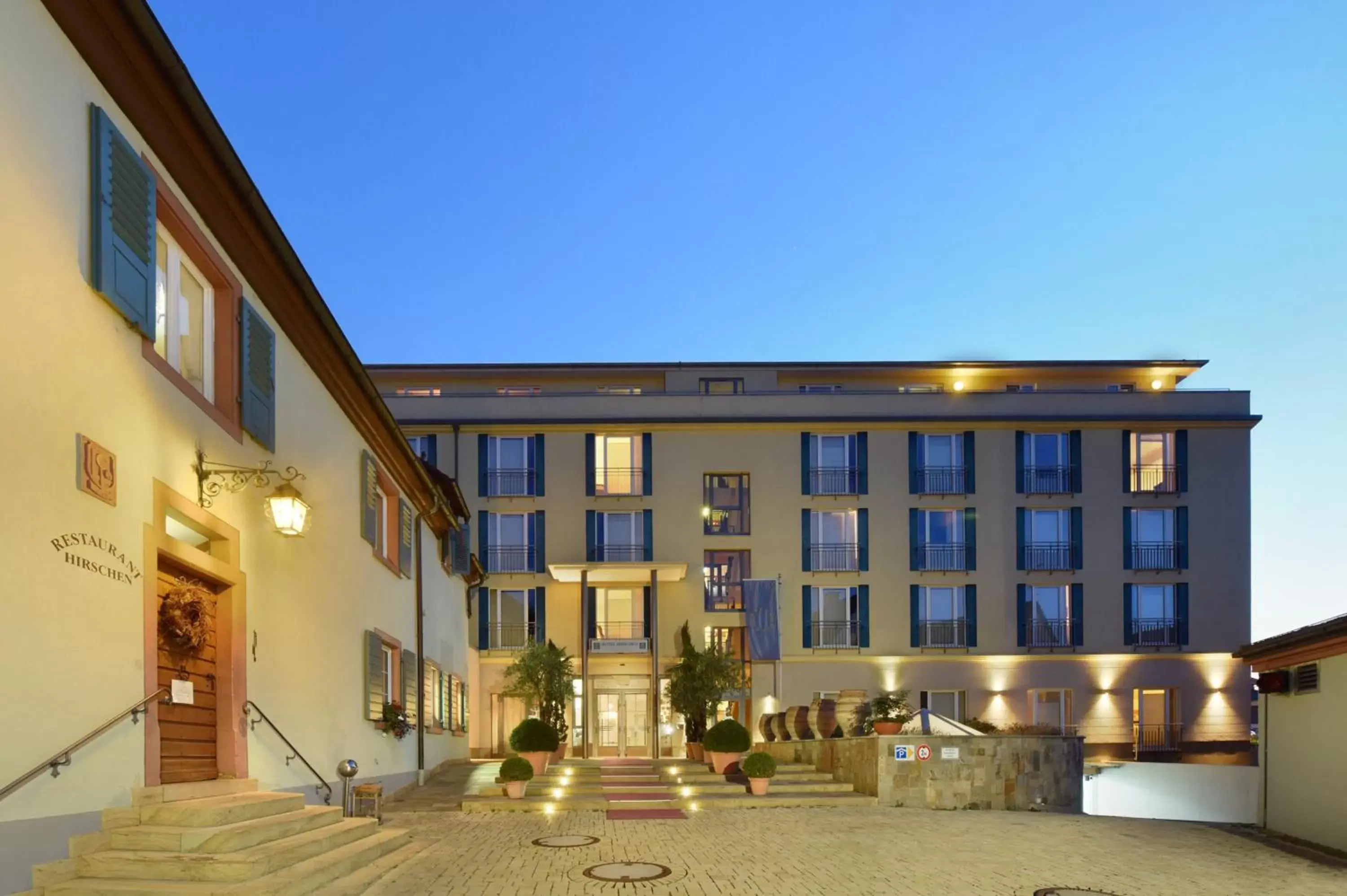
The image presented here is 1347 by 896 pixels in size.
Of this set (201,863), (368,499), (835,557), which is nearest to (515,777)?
(368,499)

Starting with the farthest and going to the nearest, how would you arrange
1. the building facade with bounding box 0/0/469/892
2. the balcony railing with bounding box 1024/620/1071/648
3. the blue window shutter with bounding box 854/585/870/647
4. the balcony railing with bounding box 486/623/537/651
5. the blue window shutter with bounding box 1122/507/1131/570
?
the blue window shutter with bounding box 1122/507/1131/570 → the balcony railing with bounding box 1024/620/1071/648 → the blue window shutter with bounding box 854/585/870/647 → the balcony railing with bounding box 486/623/537/651 → the building facade with bounding box 0/0/469/892

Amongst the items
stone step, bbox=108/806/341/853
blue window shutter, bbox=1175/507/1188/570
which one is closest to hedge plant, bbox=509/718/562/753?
stone step, bbox=108/806/341/853

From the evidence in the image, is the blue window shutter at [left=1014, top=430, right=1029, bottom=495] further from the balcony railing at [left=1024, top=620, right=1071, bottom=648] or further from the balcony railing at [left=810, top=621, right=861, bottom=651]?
the balcony railing at [left=810, top=621, right=861, bottom=651]

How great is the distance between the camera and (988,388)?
3769 centimetres

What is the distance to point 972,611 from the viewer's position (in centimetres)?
3203

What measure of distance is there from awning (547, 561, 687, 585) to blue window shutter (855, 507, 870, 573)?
5.37 metres

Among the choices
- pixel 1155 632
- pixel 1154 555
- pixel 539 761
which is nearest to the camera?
pixel 539 761

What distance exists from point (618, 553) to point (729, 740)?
12.9m

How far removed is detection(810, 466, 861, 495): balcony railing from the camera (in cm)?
3234

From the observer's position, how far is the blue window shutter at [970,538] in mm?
32219

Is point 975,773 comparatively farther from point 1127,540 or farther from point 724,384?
point 724,384

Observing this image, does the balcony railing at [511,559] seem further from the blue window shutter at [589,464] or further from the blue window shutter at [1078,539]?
the blue window shutter at [1078,539]

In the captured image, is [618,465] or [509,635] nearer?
[509,635]

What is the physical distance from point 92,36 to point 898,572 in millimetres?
28329
